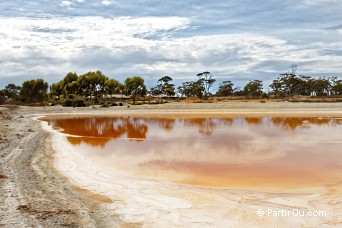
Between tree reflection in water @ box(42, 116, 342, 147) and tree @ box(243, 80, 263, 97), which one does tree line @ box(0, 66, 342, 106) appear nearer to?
tree @ box(243, 80, 263, 97)

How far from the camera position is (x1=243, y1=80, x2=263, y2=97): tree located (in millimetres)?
103062

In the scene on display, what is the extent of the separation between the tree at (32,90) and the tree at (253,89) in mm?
60934

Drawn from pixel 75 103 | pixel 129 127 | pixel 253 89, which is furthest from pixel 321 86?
pixel 129 127

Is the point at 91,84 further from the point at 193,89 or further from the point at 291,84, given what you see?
the point at 291,84

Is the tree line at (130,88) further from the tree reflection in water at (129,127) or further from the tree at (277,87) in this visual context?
the tree reflection in water at (129,127)

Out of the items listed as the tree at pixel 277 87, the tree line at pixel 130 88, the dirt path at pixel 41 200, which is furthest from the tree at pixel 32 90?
the dirt path at pixel 41 200

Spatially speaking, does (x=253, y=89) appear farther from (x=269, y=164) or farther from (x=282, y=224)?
(x=282, y=224)

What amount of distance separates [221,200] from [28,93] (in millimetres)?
95072

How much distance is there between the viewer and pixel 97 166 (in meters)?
14.4

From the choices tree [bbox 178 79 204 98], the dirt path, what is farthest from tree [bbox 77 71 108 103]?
the dirt path

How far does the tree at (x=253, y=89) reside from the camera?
10306 centimetres

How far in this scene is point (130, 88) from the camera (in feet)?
274


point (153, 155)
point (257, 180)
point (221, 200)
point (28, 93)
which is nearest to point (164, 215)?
point (221, 200)

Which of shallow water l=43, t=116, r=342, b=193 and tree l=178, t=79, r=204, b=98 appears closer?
shallow water l=43, t=116, r=342, b=193
